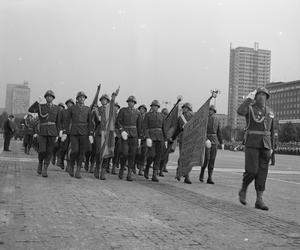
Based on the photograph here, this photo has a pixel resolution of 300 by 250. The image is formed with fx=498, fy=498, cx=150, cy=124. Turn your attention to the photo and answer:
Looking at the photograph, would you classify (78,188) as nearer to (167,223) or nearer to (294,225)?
(167,223)

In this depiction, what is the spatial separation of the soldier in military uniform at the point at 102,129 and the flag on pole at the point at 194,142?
1835 mm

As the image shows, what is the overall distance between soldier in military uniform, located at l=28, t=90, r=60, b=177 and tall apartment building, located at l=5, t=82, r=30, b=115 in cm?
1672

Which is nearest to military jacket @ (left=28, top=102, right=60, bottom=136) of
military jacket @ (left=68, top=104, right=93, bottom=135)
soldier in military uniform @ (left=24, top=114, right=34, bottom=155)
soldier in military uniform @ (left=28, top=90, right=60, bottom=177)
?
soldier in military uniform @ (left=28, top=90, right=60, bottom=177)

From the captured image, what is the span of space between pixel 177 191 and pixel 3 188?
3420 mm

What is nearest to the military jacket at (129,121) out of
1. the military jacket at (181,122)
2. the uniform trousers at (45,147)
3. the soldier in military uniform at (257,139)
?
the military jacket at (181,122)

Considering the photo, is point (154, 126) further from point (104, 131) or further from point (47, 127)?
point (47, 127)

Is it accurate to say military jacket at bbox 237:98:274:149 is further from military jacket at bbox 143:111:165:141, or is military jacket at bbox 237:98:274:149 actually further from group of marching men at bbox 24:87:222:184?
military jacket at bbox 143:111:165:141

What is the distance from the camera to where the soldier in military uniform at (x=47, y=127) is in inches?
465

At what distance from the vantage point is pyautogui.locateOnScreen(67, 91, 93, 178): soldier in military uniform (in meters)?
12.0

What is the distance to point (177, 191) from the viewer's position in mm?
10125

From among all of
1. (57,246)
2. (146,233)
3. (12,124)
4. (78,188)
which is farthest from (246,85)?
(12,124)

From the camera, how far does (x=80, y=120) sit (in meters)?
12.1

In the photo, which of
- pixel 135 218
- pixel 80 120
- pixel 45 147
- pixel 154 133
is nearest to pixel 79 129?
pixel 80 120

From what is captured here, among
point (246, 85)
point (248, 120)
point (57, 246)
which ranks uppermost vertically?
point (246, 85)
